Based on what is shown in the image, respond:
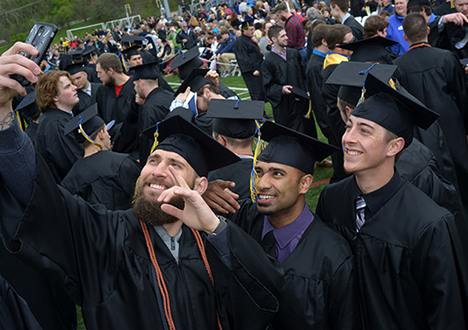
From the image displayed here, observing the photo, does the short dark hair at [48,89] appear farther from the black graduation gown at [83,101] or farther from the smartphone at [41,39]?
the smartphone at [41,39]

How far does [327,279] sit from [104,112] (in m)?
5.79

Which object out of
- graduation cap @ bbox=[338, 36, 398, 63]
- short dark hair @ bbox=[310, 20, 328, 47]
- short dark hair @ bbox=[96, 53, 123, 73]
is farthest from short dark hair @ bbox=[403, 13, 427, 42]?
short dark hair @ bbox=[96, 53, 123, 73]

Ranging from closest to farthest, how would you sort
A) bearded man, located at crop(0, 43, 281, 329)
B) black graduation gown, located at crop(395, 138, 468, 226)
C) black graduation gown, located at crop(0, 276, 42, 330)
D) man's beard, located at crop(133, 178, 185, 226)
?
black graduation gown, located at crop(0, 276, 42, 330) < bearded man, located at crop(0, 43, 281, 329) < man's beard, located at crop(133, 178, 185, 226) < black graduation gown, located at crop(395, 138, 468, 226)

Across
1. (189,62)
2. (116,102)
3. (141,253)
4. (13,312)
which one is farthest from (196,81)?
(13,312)

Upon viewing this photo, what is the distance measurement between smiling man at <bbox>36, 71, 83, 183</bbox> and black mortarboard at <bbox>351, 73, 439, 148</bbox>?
3610 millimetres

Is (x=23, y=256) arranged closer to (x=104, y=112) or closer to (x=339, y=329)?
(x=339, y=329)

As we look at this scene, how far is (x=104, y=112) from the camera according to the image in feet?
24.2

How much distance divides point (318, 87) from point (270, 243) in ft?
13.3

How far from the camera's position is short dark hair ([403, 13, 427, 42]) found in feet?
16.2

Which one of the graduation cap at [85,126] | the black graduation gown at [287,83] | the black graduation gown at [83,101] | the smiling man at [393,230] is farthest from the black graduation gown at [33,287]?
the black graduation gown at [287,83]

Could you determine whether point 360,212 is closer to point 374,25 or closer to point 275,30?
point 374,25

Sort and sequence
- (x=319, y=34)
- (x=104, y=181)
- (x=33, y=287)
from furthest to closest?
(x=319, y=34), (x=104, y=181), (x=33, y=287)

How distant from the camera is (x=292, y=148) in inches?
111

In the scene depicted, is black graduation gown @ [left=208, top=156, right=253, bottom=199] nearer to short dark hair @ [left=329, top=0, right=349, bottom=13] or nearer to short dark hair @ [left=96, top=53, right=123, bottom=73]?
short dark hair @ [left=96, top=53, right=123, bottom=73]
